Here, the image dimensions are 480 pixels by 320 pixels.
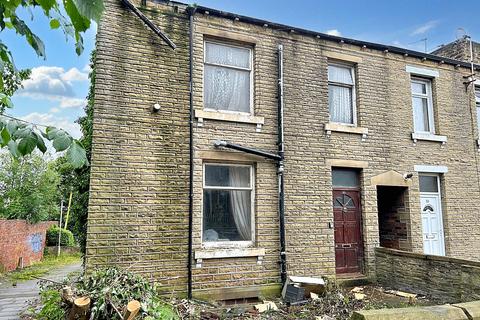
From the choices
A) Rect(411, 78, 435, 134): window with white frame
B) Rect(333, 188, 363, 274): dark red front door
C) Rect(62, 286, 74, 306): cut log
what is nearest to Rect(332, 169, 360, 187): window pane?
Rect(333, 188, 363, 274): dark red front door

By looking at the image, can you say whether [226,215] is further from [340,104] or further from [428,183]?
[428,183]

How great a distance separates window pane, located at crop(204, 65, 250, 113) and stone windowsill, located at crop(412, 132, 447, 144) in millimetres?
5200

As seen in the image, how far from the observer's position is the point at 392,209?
10633 millimetres

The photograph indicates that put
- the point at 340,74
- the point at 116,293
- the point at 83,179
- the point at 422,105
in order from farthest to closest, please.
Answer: the point at 422,105 < the point at 340,74 < the point at 83,179 < the point at 116,293

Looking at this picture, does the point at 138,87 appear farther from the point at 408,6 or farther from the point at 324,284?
the point at 408,6

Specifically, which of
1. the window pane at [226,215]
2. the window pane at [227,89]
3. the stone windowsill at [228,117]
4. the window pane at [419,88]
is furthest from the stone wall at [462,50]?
the window pane at [226,215]

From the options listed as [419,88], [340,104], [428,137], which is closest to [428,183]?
[428,137]

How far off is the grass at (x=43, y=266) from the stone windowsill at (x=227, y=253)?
9.49 metres

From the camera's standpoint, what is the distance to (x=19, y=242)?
57.5ft

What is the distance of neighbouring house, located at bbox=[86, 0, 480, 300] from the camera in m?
7.57

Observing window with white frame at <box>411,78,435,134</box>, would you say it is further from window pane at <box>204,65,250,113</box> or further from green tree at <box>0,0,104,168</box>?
green tree at <box>0,0,104,168</box>

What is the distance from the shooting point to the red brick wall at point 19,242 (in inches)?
621

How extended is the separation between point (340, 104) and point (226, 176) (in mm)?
4001

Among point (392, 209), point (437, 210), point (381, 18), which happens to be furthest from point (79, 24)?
point (381, 18)
